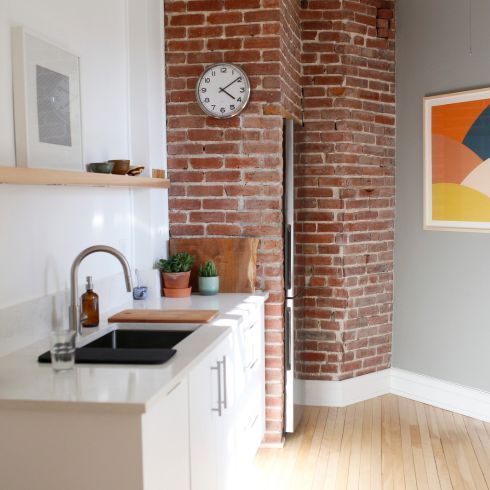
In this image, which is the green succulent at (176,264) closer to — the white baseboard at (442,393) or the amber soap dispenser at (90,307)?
the amber soap dispenser at (90,307)

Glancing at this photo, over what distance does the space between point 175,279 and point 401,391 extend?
A: 6.41 feet

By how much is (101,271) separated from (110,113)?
761 mm

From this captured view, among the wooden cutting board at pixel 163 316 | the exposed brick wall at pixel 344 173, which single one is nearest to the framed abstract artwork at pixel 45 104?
the wooden cutting board at pixel 163 316

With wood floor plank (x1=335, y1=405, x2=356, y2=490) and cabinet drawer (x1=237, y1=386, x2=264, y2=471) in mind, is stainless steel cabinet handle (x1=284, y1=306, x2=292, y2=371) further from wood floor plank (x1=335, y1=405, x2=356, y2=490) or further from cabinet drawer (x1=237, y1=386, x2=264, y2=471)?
wood floor plank (x1=335, y1=405, x2=356, y2=490)

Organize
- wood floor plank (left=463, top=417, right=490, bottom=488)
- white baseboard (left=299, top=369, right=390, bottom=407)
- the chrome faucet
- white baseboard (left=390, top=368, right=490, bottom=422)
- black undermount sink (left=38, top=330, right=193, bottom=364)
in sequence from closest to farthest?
1. black undermount sink (left=38, top=330, right=193, bottom=364)
2. the chrome faucet
3. wood floor plank (left=463, top=417, right=490, bottom=488)
4. white baseboard (left=390, top=368, right=490, bottom=422)
5. white baseboard (left=299, top=369, right=390, bottom=407)

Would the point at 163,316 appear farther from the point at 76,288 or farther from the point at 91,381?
the point at 91,381

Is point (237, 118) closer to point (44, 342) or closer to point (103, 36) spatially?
point (103, 36)

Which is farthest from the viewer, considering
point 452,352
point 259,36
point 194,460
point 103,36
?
point 452,352

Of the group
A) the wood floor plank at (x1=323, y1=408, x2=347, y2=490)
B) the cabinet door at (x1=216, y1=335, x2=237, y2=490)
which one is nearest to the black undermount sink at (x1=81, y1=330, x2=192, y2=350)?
the cabinet door at (x1=216, y1=335, x2=237, y2=490)

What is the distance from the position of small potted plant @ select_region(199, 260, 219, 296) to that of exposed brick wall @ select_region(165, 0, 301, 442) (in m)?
0.23

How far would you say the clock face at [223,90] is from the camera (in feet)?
12.3

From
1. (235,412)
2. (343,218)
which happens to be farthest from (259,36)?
(235,412)

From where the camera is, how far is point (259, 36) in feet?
12.2

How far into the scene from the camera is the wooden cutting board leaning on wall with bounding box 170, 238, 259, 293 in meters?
3.78
